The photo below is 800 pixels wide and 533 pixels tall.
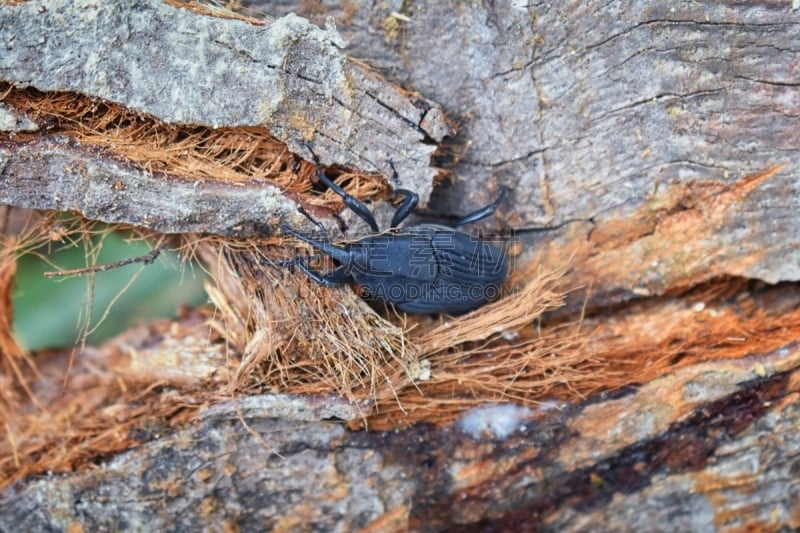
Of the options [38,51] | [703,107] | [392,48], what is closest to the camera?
[38,51]

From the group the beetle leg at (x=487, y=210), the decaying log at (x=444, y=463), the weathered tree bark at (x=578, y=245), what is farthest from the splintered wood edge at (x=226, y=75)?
the decaying log at (x=444, y=463)

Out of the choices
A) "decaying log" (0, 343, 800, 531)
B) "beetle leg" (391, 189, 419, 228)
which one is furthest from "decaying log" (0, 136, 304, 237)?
"decaying log" (0, 343, 800, 531)

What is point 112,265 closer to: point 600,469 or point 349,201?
point 349,201

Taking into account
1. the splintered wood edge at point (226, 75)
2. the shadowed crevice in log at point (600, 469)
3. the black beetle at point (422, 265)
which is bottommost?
the shadowed crevice in log at point (600, 469)

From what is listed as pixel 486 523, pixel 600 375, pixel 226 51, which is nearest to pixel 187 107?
pixel 226 51

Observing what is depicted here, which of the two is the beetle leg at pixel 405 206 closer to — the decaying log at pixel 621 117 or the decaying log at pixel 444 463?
the decaying log at pixel 621 117

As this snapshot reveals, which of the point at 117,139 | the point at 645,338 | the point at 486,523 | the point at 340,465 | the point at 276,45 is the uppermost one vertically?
the point at 276,45

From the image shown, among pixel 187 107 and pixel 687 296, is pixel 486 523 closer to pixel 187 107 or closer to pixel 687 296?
pixel 687 296

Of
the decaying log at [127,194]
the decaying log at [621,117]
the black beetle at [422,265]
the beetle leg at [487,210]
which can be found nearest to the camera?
the decaying log at [127,194]
